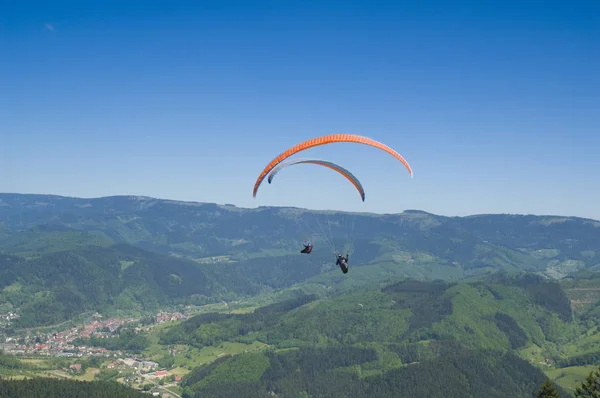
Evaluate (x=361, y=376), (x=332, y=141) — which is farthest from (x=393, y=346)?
(x=332, y=141)

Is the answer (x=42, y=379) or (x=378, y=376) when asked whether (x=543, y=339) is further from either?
(x=42, y=379)

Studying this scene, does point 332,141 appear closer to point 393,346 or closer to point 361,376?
point 361,376

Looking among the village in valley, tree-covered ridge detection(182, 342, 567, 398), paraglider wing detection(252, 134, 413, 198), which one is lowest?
the village in valley

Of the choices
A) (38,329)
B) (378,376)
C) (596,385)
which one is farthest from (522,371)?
(38,329)

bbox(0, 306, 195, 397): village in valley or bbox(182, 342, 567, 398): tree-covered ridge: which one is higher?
bbox(182, 342, 567, 398): tree-covered ridge

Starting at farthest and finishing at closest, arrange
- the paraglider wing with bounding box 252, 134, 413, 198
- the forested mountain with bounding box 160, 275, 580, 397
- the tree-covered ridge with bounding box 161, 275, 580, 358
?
the tree-covered ridge with bounding box 161, 275, 580, 358 → the forested mountain with bounding box 160, 275, 580, 397 → the paraglider wing with bounding box 252, 134, 413, 198

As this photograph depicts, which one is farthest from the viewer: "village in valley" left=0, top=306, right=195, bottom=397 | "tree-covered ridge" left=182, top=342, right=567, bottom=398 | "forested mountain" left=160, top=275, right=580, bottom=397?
"village in valley" left=0, top=306, right=195, bottom=397

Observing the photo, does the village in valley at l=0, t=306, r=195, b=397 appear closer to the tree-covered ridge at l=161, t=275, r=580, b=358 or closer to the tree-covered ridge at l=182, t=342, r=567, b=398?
the tree-covered ridge at l=182, t=342, r=567, b=398

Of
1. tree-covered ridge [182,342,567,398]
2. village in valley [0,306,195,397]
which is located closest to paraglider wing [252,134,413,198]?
tree-covered ridge [182,342,567,398]

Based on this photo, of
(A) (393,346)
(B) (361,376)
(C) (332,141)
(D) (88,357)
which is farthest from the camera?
(D) (88,357)

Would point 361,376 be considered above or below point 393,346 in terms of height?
below

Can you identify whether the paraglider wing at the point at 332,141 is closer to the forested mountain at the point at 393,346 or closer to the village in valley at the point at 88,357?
the forested mountain at the point at 393,346
